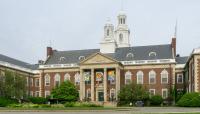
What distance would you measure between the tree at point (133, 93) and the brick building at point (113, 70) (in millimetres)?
4202

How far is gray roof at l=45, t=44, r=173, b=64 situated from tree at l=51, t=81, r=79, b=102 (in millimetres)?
8912

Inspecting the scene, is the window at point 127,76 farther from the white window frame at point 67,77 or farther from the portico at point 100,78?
the white window frame at point 67,77

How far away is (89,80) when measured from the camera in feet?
261

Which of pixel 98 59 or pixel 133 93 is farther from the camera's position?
pixel 98 59

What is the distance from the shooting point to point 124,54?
8250cm

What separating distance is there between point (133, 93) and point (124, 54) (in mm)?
13447

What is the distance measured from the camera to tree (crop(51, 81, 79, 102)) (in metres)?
74.9

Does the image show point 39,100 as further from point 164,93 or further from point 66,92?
point 164,93

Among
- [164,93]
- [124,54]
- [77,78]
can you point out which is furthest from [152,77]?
[77,78]

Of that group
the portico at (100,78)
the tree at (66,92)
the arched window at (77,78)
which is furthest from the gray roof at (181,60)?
the tree at (66,92)

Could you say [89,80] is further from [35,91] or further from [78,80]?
[35,91]

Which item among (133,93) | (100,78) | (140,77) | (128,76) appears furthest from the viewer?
(128,76)

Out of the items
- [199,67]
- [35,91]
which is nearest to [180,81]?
[199,67]

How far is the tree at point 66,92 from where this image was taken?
74.9m
